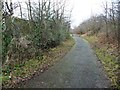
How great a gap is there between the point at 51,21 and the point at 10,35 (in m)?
9.31

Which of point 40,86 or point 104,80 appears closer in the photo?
point 40,86

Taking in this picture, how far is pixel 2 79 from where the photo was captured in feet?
31.1

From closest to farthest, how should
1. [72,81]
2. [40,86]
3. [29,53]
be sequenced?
1. [40,86]
2. [72,81]
3. [29,53]

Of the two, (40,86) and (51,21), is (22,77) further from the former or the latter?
(51,21)

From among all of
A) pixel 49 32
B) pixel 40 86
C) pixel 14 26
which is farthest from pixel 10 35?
pixel 49 32

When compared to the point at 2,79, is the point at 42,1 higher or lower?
higher

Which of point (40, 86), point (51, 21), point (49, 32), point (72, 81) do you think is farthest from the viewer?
point (51, 21)

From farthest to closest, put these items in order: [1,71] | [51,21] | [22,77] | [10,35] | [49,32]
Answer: [51,21]
[49,32]
[10,35]
[1,71]
[22,77]

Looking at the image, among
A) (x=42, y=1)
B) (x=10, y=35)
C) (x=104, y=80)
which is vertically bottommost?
(x=104, y=80)

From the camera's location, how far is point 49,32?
20109mm

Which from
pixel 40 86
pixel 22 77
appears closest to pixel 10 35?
pixel 22 77

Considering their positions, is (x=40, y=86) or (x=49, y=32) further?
(x=49, y=32)

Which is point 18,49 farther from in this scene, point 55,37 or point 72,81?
point 55,37

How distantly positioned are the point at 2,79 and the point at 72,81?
2.89 meters
